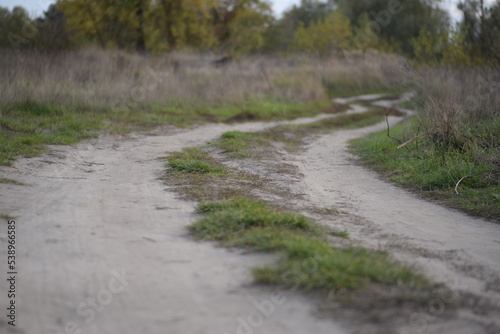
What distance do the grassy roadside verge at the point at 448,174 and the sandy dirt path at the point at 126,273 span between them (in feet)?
10.7

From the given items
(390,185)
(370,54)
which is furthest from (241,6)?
(390,185)

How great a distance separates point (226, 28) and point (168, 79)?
1803 centimetres

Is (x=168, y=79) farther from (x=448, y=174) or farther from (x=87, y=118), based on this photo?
(x=448, y=174)

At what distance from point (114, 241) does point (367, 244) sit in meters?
2.07

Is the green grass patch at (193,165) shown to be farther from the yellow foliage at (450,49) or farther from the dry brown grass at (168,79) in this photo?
the yellow foliage at (450,49)

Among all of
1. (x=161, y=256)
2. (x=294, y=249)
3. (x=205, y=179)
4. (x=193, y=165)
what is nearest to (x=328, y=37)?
(x=193, y=165)

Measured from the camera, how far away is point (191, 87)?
15867 millimetres

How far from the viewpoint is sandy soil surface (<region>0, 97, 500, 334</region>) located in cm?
269

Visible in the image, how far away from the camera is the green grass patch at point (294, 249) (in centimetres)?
310

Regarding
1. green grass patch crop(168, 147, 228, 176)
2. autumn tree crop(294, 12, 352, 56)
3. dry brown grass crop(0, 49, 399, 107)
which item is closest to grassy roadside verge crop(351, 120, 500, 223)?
dry brown grass crop(0, 49, 399, 107)

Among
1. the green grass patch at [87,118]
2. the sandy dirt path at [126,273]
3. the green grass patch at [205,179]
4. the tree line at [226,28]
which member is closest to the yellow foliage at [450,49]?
the tree line at [226,28]

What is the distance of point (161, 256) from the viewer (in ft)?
11.5

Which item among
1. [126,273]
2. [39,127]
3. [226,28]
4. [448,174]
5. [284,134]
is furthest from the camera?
[226,28]

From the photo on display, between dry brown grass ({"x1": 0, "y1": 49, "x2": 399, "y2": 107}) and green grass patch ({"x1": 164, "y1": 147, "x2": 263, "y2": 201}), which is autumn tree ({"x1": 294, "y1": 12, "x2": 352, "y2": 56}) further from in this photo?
green grass patch ({"x1": 164, "y1": 147, "x2": 263, "y2": 201})
